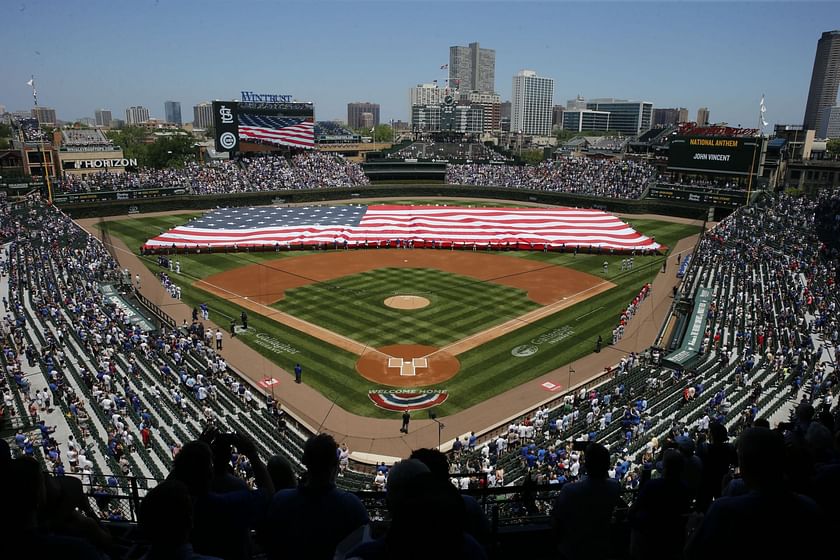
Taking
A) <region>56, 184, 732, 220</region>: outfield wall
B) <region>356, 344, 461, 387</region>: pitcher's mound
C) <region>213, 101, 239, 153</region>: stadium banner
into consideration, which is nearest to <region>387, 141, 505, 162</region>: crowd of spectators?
<region>56, 184, 732, 220</region>: outfield wall

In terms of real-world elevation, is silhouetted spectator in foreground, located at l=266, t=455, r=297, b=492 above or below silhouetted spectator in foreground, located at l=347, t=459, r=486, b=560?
below

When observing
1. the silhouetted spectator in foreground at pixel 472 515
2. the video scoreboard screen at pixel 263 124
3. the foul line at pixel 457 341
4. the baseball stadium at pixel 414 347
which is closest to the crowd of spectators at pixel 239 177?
the video scoreboard screen at pixel 263 124

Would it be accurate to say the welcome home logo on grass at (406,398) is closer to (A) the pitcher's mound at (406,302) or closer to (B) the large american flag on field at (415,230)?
(A) the pitcher's mound at (406,302)

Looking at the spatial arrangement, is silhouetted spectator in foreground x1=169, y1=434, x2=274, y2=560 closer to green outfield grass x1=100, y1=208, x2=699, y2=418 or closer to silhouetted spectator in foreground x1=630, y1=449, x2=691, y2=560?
silhouetted spectator in foreground x1=630, y1=449, x2=691, y2=560

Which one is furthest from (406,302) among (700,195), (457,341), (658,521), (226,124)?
(226,124)

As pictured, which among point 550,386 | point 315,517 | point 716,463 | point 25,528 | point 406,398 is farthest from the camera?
point 550,386

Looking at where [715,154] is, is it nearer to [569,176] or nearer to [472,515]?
[569,176]
